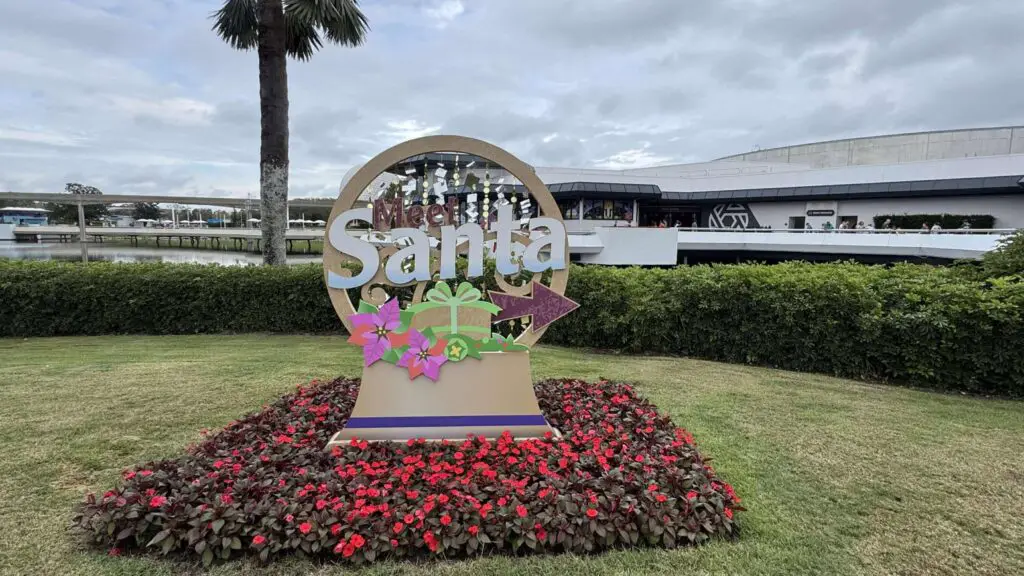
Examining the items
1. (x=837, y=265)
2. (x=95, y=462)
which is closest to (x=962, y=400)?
(x=837, y=265)

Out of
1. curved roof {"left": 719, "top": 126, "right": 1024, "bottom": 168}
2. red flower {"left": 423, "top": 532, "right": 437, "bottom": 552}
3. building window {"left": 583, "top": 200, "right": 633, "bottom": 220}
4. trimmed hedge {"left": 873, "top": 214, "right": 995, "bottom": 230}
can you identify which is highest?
curved roof {"left": 719, "top": 126, "right": 1024, "bottom": 168}

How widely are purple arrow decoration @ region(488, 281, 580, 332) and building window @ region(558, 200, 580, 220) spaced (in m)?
→ 30.4

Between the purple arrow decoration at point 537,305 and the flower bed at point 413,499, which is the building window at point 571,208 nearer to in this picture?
the purple arrow decoration at point 537,305

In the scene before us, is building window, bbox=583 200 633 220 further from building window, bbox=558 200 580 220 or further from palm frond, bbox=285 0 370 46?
palm frond, bbox=285 0 370 46

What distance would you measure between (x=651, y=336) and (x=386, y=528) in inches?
222

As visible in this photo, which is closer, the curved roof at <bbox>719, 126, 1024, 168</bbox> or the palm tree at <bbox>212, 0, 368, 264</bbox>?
the palm tree at <bbox>212, 0, 368, 264</bbox>

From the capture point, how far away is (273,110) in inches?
364

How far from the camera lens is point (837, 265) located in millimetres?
7992

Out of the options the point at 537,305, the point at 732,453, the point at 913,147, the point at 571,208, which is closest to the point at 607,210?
the point at 571,208

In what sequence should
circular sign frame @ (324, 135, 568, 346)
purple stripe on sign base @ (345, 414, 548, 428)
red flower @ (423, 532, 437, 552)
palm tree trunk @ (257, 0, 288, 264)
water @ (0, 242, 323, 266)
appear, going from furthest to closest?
water @ (0, 242, 323, 266)
palm tree trunk @ (257, 0, 288, 264)
circular sign frame @ (324, 135, 568, 346)
purple stripe on sign base @ (345, 414, 548, 428)
red flower @ (423, 532, 437, 552)

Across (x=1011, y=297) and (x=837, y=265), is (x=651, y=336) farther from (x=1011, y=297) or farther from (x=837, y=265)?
(x=1011, y=297)

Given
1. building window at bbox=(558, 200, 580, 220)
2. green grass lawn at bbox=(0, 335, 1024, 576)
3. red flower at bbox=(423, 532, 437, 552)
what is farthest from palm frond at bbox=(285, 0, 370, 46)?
building window at bbox=(558, 200, 580, 220)

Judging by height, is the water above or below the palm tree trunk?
below

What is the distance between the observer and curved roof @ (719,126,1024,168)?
125 ft
